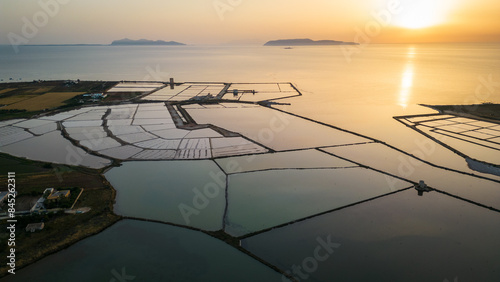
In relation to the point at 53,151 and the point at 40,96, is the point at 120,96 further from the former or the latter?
the point at 53,151

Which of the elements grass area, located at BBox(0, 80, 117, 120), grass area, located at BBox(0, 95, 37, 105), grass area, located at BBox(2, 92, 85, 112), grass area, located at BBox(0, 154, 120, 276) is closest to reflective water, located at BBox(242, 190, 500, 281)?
grass area, located at BBox(0, 154, 120, 276)

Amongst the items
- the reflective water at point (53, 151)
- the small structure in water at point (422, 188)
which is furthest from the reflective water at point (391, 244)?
the reflective water at point (53, 151)

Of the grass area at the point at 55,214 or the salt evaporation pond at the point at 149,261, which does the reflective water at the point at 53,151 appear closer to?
the grass area at the point at 55,214

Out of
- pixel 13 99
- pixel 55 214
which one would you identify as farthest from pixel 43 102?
pixel 55 214

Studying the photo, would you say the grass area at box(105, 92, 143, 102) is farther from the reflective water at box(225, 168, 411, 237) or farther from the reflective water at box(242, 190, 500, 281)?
the reflective water at box(242, 190, 500, 281)

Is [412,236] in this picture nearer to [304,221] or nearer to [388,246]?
[388,246]

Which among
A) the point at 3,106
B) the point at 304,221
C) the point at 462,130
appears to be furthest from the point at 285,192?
the point at 3,106

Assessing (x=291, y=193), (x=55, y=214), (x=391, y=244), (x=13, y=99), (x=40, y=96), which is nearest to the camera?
(x=391, y=244)
